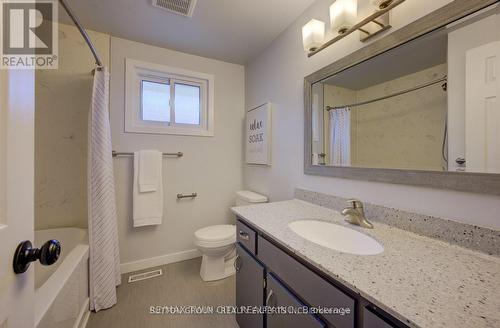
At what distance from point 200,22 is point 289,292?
6.54 feet

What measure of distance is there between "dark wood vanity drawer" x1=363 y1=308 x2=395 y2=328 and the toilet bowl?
1.33 meters

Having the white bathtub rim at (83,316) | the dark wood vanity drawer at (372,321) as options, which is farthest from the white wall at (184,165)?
the dark wood vanity drawer at (372,321)

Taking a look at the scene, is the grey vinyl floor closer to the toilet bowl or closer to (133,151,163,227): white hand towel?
the toilet bowl

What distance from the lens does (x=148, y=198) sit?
1.96 metres

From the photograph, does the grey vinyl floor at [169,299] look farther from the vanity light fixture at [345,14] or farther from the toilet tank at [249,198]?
the vanity light fixture at [345,14]

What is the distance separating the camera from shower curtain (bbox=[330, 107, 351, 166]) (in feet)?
4.21

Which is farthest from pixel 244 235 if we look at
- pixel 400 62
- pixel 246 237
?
pixel 400 62

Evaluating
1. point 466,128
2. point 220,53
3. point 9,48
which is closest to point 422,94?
point 466,128

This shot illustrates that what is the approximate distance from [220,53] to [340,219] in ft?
6.64

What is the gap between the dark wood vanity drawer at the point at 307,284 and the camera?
616 millimetres

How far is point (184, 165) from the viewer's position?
2215 millimetres

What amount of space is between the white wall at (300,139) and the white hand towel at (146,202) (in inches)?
38.2

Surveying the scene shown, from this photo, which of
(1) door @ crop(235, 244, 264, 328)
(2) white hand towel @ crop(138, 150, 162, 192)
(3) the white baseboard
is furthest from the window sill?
(1) door @ crop(235, 244, 264, 328)

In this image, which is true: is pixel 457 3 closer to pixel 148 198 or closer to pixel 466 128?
pixel 466 128
